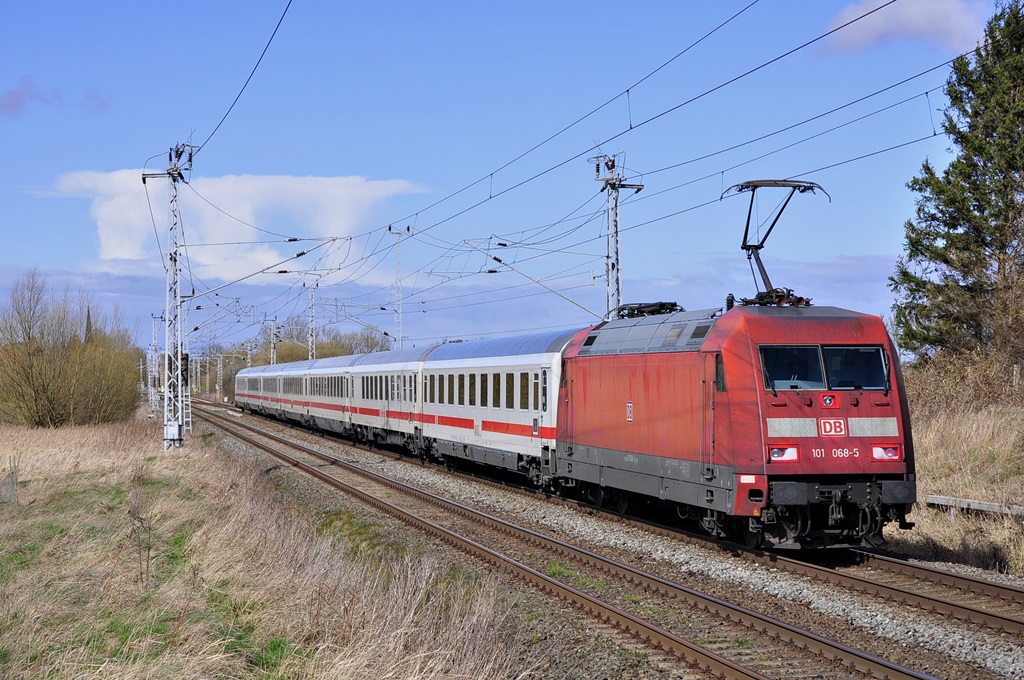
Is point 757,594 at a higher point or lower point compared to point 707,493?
lower

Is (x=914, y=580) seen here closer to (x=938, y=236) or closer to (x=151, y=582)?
(x=151, y=582)

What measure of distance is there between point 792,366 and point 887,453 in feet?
5.32

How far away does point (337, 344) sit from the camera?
312ft

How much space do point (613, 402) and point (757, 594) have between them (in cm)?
566

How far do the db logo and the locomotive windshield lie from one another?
0.46m

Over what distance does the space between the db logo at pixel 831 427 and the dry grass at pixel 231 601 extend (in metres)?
4.78

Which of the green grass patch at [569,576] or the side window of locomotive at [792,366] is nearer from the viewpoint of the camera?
the green grass patch at [569,576]

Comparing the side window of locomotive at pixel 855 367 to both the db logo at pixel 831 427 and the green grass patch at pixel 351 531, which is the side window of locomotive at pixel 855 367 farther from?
the green grass patch at pixel 351 531

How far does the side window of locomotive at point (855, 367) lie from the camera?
42.9 ft

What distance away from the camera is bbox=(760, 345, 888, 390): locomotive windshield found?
13.0 meters

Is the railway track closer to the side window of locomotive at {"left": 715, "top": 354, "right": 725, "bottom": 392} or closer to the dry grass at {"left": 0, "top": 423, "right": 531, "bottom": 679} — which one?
the dry grass at {"left": 0, "top": 423, "right": 531, "bottom": 679}

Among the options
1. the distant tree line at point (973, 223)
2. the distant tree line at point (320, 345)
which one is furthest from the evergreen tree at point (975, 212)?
the distant tree line at point (320, 345)

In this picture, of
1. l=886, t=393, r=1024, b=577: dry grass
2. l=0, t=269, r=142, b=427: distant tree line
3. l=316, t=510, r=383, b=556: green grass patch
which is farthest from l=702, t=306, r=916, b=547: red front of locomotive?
l=0, t=269, r=142, b=427: distant tree line

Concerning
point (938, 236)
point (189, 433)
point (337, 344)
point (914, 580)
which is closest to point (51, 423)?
point (189, 433)
